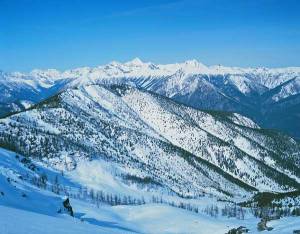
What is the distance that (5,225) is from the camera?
47969mm

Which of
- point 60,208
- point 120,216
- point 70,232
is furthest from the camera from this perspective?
point 120,216

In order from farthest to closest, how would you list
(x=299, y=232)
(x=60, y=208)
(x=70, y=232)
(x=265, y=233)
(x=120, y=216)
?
1. (x=120, y=216)
2. (x=60, y=208)
3. (x=265, y=233)
4. (x=299, y=232)
5. (x=70, y=232)

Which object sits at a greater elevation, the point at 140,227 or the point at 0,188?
the point at 0,188

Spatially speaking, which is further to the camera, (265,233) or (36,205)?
(36,205)

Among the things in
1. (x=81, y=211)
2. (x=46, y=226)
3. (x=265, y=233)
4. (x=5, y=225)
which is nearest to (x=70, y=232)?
(x=46, y=226)

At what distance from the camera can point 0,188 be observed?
11162 centimetres

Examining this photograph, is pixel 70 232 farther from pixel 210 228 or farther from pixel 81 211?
pixel 210 228

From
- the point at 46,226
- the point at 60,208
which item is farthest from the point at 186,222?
the point at 46,226

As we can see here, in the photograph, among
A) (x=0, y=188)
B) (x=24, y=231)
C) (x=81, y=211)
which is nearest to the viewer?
(x=24, y=231)

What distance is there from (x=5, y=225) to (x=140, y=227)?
446 ft

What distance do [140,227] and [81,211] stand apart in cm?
2646

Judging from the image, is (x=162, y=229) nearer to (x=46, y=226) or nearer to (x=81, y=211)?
(x=81, y=211)

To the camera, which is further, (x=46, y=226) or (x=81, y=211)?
(x=81, y=211)

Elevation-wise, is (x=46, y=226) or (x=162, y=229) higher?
(x=46, y=226)
